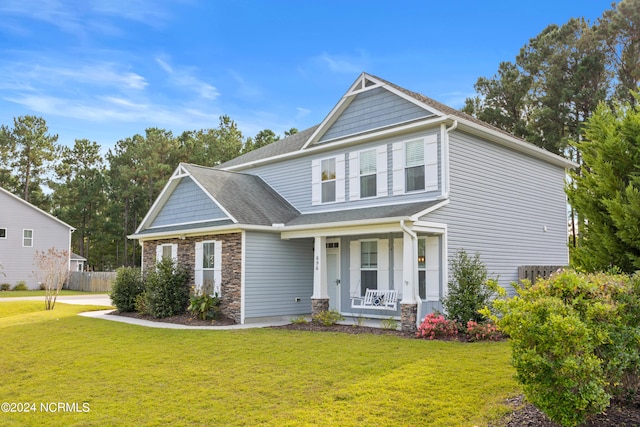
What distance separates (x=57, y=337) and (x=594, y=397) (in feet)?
37.9

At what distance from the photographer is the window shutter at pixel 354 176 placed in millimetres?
14945

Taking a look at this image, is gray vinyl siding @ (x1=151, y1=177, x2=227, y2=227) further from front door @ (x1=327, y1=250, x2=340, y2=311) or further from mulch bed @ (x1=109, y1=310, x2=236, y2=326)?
front door @ (x1=327, y1=250, x2=340, y2=311)

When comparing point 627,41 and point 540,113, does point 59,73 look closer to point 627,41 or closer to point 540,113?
point 540,113

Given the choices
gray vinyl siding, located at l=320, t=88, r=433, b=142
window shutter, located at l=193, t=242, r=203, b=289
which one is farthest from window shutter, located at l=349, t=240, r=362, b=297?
window shutter, located at l=193, t=242, r=203, b=289

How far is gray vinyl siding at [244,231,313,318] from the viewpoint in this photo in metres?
14.3

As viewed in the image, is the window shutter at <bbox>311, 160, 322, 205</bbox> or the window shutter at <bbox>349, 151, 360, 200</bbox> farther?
the window shutter at <bbox>311, 160, 322, 205</bbox>

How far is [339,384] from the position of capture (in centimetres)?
702

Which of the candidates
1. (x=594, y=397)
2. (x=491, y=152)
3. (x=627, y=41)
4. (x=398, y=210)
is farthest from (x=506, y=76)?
(x=594, y=397)

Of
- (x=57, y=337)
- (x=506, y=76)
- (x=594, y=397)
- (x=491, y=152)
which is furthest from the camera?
(x=506, y=76)

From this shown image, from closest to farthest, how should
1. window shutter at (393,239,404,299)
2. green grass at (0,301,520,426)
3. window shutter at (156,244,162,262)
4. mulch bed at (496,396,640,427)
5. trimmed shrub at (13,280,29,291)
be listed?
mulch bed at (496,396,640,427) < green grass at (0,301,520,426) < window shutter at (393,239,404,299) < window shutter at (156,244,162,262) < trimmed shrub at (13,280,29,291)

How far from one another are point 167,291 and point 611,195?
12.3m

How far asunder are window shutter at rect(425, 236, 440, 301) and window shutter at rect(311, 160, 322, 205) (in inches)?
173

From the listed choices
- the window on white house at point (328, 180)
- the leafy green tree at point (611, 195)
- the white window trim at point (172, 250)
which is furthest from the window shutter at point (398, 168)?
the white window trim at point (172, 250)

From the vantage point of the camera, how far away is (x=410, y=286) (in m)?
11.9
